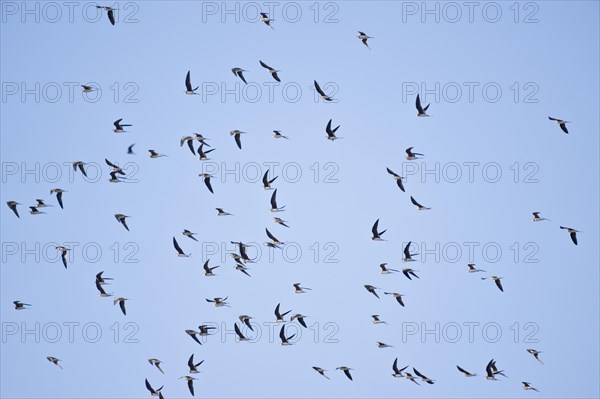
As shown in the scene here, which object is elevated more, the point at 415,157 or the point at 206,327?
the point at 415,157

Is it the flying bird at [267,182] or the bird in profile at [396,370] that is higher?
the flying bird at [267,182]

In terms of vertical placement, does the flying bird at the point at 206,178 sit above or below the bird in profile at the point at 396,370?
above

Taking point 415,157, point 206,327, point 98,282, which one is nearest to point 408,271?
point 415,157

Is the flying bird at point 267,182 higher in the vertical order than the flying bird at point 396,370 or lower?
higher

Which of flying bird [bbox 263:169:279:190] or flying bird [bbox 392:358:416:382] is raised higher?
flying bird [bbox 263:169:279:190]

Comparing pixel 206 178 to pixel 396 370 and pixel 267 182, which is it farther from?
pixel 396 370

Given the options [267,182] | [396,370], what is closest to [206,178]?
[267,182]

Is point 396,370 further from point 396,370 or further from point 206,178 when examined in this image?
point 206,178

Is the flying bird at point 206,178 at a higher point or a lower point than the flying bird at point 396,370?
higher

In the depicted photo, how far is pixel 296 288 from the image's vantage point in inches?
1815

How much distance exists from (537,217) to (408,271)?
4933 mm

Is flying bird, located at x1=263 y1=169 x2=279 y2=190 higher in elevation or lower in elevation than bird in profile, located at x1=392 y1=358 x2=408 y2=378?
higher

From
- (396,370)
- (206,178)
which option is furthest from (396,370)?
(206,178)

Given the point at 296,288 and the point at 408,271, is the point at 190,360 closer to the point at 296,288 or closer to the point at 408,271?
the point at 296,288
